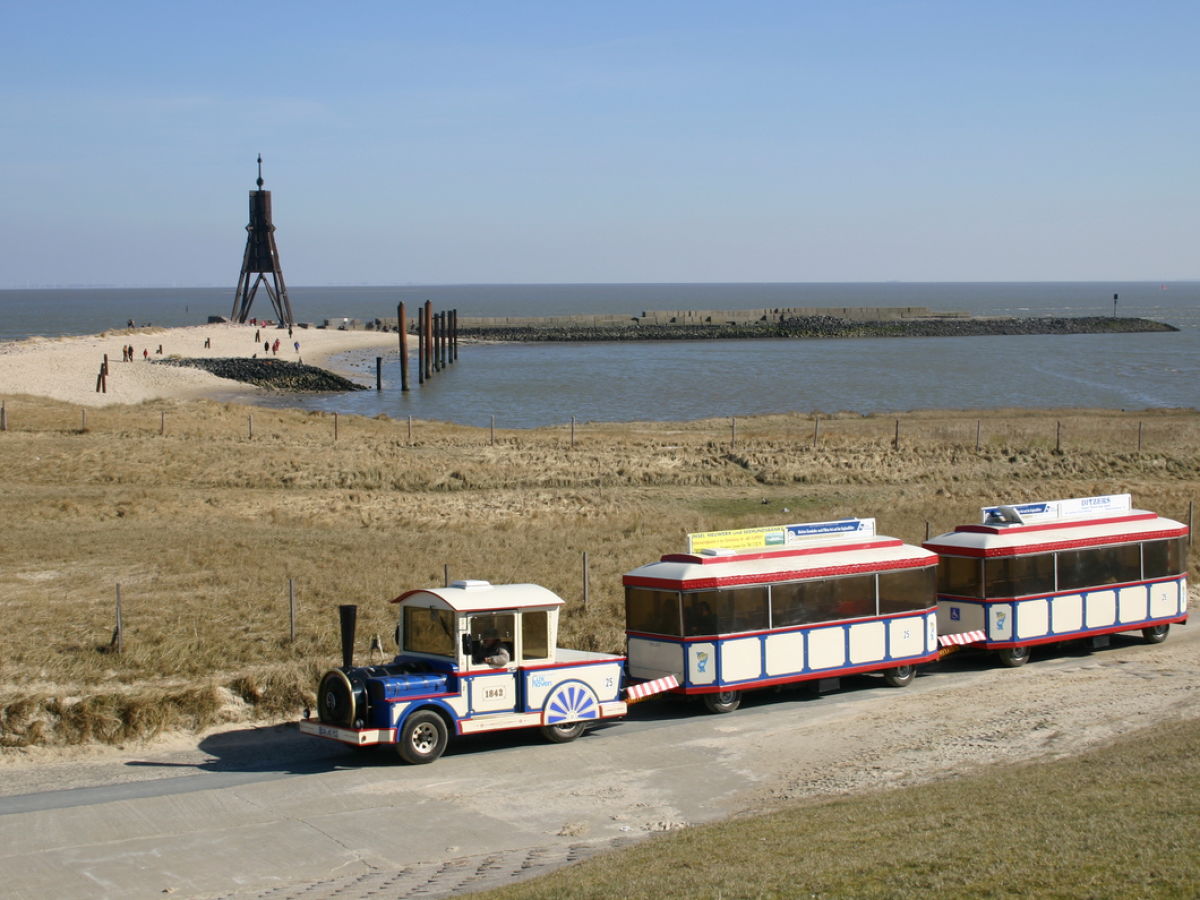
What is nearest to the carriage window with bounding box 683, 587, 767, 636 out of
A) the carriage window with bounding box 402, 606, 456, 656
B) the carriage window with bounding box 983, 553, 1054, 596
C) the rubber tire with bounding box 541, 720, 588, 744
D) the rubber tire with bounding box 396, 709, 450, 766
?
the rubber tire with bounding box 541, 720, 588, 744

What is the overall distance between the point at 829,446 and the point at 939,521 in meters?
15.4

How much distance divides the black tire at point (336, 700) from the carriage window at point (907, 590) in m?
8.52

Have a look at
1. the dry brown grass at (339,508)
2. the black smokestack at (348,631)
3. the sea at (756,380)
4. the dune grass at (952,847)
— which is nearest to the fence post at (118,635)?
→ the dry brown grass at (339,508)

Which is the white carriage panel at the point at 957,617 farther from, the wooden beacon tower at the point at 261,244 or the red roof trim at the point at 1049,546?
the wooden beacon tower at the point at 261,244

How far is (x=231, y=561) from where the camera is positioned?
83.7 ft

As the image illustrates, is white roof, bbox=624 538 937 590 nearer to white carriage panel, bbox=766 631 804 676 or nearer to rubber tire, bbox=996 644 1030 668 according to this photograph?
white carriage panel, bbox=766 631 804 676

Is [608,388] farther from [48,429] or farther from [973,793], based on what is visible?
[973,793]

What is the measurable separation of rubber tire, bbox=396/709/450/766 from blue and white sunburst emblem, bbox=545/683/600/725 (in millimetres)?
1438

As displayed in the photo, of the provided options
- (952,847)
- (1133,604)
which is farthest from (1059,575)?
(952,847)

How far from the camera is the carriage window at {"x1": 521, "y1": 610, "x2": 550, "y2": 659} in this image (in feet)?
55.7

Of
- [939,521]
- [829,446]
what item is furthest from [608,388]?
[939,521]

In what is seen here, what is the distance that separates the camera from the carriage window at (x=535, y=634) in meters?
17.0

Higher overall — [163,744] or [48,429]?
[48,429]

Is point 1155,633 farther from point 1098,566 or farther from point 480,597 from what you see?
point 480,597
